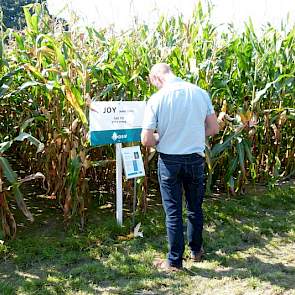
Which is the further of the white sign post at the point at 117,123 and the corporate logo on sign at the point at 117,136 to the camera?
the corporate logo on sign at the point at 117,136

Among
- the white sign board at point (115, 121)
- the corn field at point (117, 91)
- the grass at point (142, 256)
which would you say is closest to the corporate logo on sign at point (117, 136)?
the white sign board at point (115, 121)

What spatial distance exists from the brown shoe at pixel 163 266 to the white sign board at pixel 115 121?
1165mm

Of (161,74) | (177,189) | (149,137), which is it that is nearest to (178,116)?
(149,137)

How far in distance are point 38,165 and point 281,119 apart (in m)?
3.08

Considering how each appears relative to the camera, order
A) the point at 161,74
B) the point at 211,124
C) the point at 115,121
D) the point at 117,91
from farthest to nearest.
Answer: the point at 117,91, the point at 115,121, the point at 211,124, the point at 161,74

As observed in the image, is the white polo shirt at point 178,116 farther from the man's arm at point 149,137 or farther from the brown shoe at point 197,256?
the brown shoe at point 197,256

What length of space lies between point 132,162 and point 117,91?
894mm

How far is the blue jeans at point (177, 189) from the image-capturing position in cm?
341

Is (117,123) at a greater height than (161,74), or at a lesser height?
lesser

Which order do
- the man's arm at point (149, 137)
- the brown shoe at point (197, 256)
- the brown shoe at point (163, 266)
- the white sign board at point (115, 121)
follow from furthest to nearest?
the white sign board at point (115, 121), the brown shoe at point (197, 256), the brown shoe at point (163, 266), the man's arm at point (149, 137)

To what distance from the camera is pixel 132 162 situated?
Answer: 4133 mm

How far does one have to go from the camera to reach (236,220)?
15.6 feet

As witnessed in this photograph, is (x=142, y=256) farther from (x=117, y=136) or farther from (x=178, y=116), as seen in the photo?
(x=178, y=116)

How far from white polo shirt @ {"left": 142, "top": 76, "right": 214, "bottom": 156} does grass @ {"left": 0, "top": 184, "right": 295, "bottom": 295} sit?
1033 millimetres
